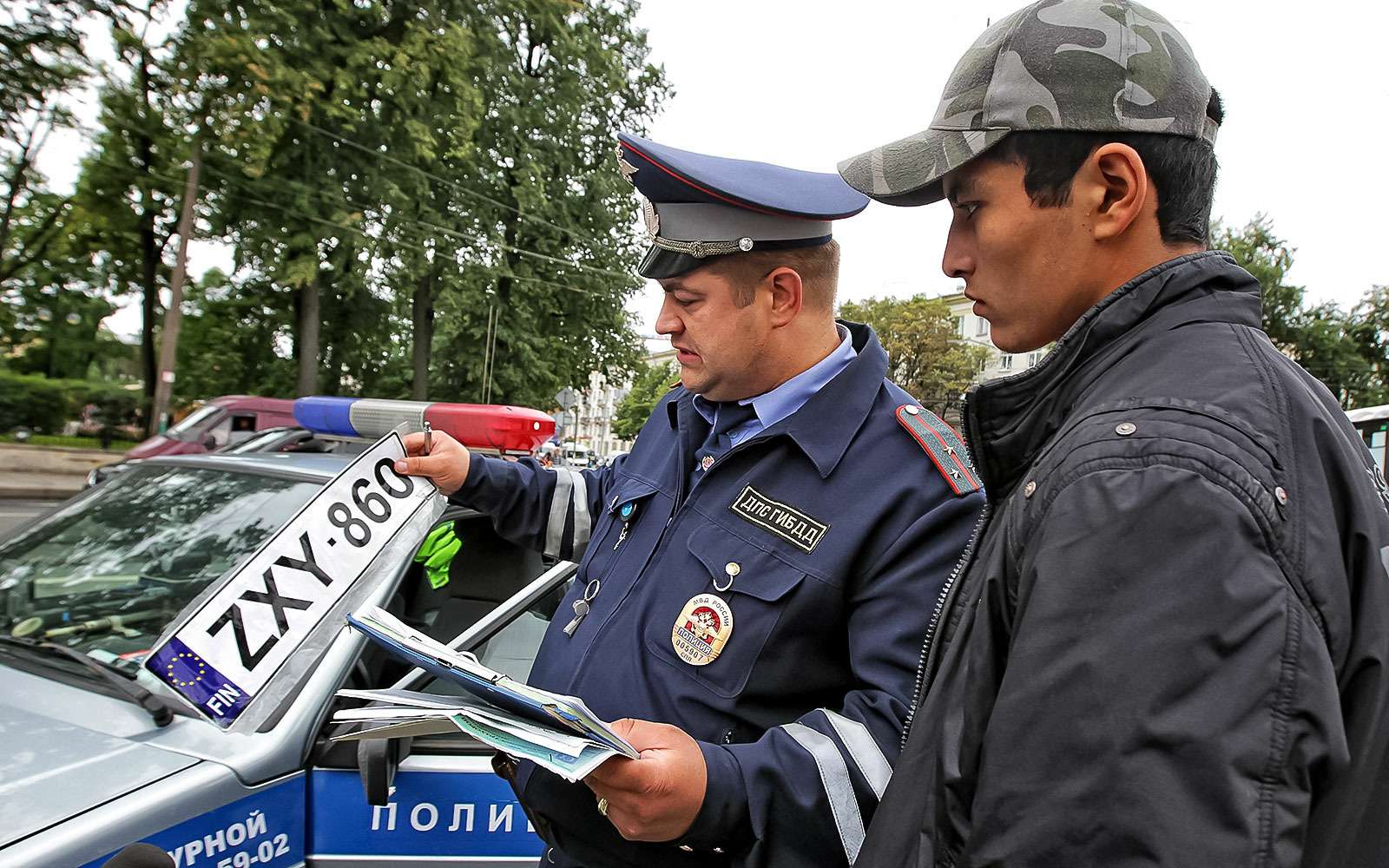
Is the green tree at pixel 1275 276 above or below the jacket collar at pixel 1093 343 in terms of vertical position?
above

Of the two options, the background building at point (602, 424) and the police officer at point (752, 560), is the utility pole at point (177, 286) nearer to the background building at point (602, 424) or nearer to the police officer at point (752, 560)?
the police officer at point (752, 560)

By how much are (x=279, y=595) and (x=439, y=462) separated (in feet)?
1.43

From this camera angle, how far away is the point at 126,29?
14.9 metres

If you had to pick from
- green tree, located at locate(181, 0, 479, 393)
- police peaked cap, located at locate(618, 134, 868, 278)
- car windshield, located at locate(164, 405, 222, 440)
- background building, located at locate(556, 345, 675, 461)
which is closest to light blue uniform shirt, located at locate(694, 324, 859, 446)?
police peaked cap, located at locate(618, 134, 868, 278)

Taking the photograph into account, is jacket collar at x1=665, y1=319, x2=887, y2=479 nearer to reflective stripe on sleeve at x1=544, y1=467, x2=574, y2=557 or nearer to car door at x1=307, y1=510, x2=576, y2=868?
reflective stripe on sleeve at x1=544, y1=467, x2=574, y2=557

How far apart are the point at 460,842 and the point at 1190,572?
1.72 meters

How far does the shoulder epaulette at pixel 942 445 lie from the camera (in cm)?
152

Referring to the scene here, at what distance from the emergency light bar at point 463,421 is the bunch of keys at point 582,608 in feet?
3.35

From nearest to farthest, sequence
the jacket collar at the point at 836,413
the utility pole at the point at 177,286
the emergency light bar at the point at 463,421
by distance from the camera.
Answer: the jacket collar at the point at 836,413 → the emergency light bar at the point at 463,421 → the utility pole at the point at 177,286

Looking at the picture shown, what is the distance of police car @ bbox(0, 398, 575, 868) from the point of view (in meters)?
1.59

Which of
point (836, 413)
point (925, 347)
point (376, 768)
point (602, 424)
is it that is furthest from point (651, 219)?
point (602, 424)

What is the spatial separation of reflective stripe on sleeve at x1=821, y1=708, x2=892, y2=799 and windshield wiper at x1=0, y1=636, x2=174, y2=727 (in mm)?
1338

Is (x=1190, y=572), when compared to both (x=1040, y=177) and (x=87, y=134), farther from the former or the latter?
(x=87, y=134)

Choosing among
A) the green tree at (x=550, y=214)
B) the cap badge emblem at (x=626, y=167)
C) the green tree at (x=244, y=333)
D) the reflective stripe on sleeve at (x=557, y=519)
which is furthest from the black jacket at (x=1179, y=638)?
the green tree at (x=244, y=333)
